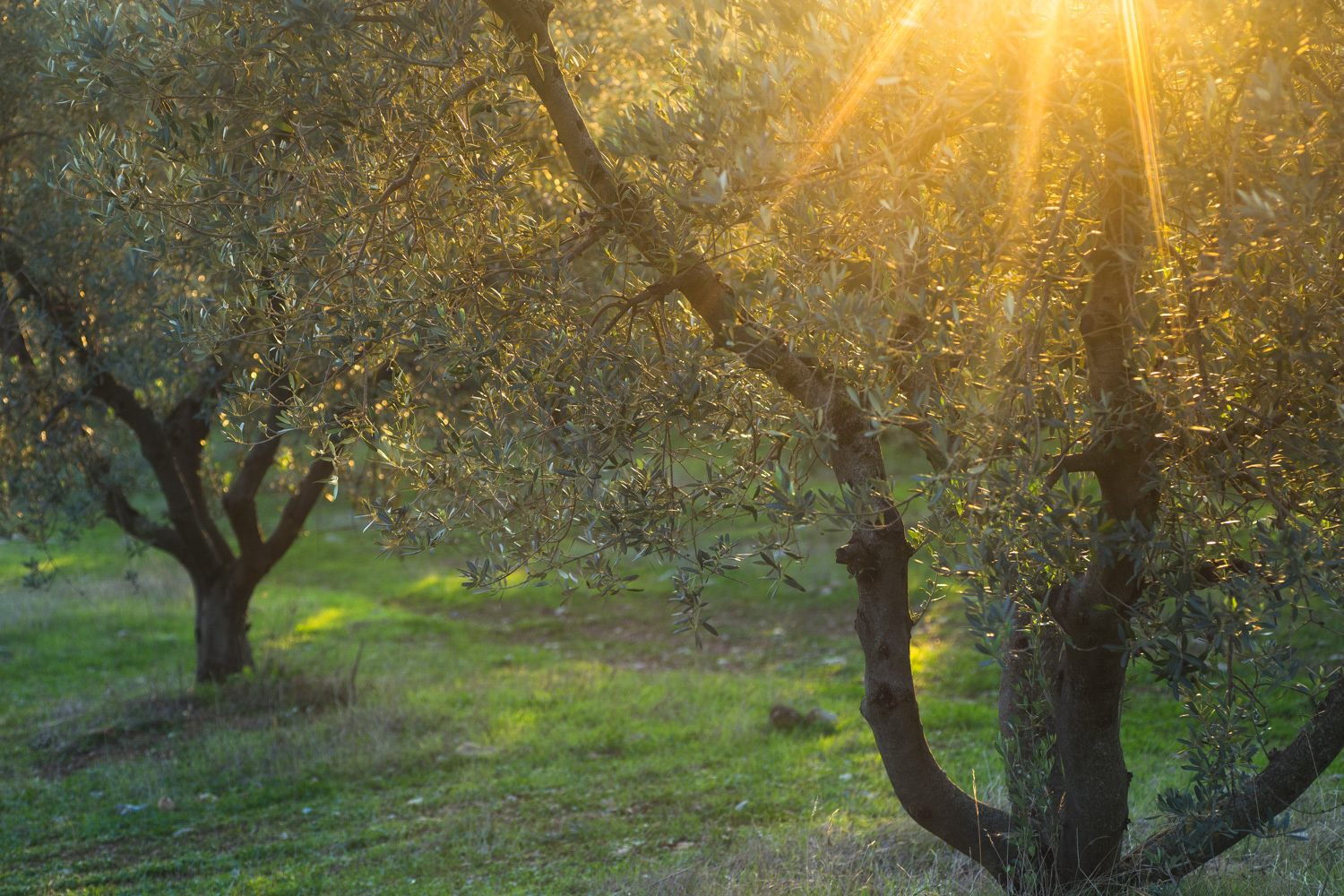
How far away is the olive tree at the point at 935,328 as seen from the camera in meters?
3.63

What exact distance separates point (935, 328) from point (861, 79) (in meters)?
1.10

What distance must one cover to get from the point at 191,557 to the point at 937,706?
9177 millimetres

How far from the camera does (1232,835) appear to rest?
475cm

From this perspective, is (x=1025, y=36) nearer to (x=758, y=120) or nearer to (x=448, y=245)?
(x=758, y=120)

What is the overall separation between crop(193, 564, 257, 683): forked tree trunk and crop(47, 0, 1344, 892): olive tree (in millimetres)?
8705

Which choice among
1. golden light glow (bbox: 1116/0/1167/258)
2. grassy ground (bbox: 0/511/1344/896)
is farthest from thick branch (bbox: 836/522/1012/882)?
golden light glow (bbox: 1116/0/1167/258)

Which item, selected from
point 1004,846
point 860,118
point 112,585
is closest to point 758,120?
point 860,118

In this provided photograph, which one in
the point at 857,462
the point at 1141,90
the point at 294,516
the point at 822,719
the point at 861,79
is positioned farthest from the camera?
the point at 294,516

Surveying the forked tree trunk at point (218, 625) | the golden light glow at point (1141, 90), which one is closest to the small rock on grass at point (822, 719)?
the forked tree trunk at point (218, 625)

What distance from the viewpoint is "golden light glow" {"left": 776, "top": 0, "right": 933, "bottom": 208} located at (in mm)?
3906

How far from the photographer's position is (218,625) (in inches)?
505

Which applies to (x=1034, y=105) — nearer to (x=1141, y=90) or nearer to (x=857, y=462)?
(x=1141, y=90)

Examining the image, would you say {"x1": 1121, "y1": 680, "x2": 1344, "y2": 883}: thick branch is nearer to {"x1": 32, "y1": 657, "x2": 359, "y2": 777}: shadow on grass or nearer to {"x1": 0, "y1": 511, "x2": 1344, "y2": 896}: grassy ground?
{"x1": 0, "y1": 511, "x2": 1344, "y2": 896}: grassy ground

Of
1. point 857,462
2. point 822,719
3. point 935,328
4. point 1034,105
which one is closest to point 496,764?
point 822,719
